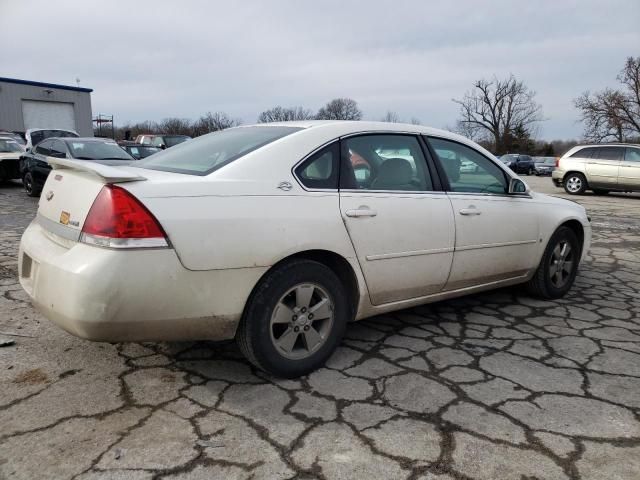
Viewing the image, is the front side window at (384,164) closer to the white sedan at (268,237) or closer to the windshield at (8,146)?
the white sedan at (268,237)

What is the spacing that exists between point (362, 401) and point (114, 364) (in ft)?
4.70

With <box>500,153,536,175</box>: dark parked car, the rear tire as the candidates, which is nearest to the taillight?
the rear tire

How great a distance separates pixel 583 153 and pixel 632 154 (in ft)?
4.53

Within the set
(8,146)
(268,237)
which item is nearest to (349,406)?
(268,237)

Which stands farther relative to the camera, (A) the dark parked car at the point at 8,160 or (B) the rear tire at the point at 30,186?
(A) the dark parked car at the point at 8,160

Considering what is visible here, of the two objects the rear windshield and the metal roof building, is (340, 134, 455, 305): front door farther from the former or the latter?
the metal roof building

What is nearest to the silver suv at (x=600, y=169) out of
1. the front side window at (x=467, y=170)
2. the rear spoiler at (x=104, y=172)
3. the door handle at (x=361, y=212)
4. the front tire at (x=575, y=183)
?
the front tire at (x=575, y=183)

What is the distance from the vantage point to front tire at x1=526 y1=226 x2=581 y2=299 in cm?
428

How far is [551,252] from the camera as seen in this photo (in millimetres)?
4293

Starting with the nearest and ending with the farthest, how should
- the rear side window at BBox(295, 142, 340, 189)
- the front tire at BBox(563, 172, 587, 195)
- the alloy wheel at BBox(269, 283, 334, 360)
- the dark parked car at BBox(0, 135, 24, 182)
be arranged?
the alloy wheel at BBox(269, 283, 334, 360)
the rear side window at BBox(295, 142, 340, 189)
the dark parked car at BBox(0, 135, 24, 182)
the front tire at BBox(563, 172, 587, 195)

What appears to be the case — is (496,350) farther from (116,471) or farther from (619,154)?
(619,154)

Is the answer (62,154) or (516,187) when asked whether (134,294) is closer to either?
(516,187)

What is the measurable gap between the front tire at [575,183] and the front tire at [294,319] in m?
15.9

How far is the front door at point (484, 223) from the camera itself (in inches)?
138
